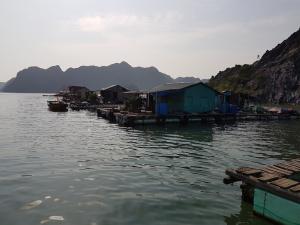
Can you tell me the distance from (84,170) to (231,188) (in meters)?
8.83

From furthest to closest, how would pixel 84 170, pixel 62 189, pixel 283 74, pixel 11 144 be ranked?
1. pixel 283 74
2. pixel 11 144
3. pixel 84 170
4. pixel 62 189

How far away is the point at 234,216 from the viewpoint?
13.0 metres

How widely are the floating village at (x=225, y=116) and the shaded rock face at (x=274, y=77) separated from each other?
28462 mm

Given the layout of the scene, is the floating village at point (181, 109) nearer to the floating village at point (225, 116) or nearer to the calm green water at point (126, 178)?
the floating village at point (225, 116)

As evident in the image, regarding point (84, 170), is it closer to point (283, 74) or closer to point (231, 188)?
point (231, 188)

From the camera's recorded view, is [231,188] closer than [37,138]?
Yes

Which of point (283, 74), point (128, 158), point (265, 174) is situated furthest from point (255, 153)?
point (283, 74)

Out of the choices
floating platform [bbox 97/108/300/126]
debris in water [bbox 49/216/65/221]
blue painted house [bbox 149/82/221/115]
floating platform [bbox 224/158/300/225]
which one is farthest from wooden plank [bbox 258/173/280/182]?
blue painted house [bbox 149/82/221/115]

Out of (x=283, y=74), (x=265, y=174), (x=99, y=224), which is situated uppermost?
(x=283, y=74)

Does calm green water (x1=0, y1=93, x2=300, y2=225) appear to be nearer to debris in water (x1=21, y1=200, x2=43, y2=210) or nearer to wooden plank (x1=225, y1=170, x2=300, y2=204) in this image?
debris in water (x1=21, y1=200, x2=43, y2=210)

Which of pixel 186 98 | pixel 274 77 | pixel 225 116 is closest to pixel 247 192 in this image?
pixel 186 98

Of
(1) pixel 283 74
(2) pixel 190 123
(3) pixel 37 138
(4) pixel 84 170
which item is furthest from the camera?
(1) pixel 283 74

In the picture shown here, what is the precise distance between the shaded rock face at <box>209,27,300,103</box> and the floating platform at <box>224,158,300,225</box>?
88.2m

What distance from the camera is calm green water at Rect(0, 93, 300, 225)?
12.8m
